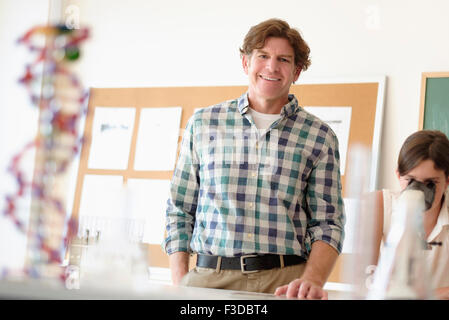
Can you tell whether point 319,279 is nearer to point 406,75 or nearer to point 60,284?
point 60,284

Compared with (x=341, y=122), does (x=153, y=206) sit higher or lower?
lower

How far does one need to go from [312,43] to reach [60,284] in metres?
3.08

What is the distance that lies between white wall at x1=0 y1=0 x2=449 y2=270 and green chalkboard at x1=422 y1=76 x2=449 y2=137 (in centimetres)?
6

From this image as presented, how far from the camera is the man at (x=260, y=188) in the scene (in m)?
1.95

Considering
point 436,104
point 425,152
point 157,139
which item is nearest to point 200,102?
point 157,139

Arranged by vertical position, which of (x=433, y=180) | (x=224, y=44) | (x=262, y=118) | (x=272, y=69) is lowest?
(x=433, y=180)

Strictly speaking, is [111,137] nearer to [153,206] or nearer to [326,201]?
[153,206]

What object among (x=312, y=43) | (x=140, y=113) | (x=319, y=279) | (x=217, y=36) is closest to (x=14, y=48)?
(x=140, y=113)

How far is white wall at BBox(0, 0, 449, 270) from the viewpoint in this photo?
11.6 feet

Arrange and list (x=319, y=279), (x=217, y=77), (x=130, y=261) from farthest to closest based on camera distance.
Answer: (x=217, y=77) → (x=319, y=279) → (x=130, y=261)

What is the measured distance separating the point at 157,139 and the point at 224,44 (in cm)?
75

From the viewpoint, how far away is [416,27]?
11.6 ft

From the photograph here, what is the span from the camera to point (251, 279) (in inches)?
75.7

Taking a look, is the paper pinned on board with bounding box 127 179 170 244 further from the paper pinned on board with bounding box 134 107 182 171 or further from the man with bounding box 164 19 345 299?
the man with bounding box 164 19 345 299
